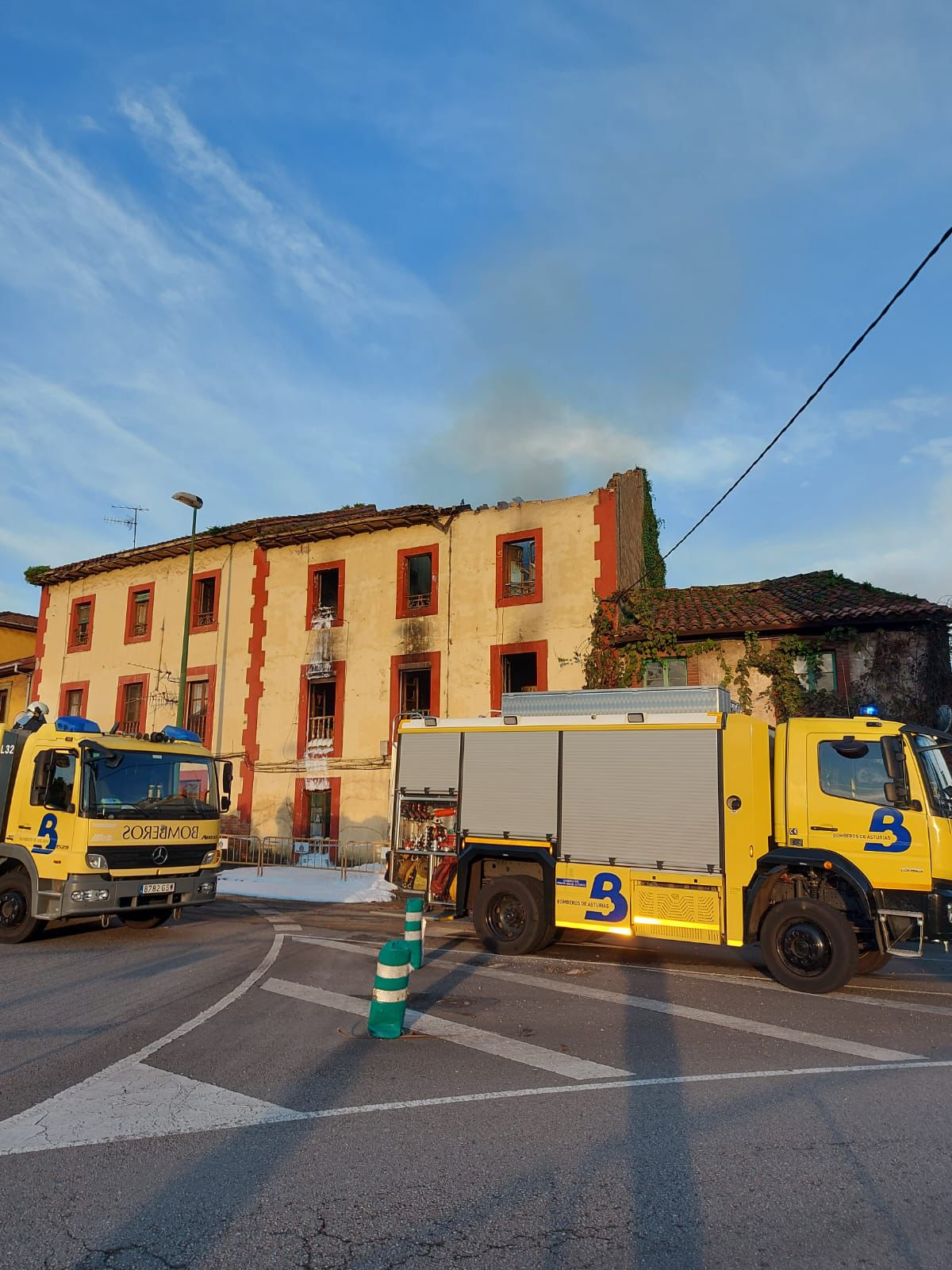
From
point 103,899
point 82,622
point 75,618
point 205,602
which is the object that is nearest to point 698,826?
point 103,899

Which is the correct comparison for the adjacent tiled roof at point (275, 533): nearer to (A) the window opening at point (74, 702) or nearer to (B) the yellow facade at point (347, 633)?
(B) the yellow facade at point (347, 633)

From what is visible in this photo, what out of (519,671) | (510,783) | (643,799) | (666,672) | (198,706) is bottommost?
(643,799)

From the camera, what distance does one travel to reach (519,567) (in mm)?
23891

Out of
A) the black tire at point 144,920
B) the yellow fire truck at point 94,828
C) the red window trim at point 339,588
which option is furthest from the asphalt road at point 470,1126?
the red window trim at point 339,588

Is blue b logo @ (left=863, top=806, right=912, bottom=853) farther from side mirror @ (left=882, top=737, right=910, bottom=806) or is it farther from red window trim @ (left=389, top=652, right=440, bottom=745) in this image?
red window trim @ (left=389, top=652, right=440, bottom=745)

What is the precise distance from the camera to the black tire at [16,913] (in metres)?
11.1

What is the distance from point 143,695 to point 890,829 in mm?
26633

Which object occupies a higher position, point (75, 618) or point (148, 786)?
point (75, 618)

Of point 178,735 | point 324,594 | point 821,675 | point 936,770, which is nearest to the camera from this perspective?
point 936,770

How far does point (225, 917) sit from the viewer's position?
48.1 ft

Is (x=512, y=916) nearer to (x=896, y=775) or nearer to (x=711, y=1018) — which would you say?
(x=711, y=1018)

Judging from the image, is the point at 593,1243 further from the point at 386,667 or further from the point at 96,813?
the point at 386,667

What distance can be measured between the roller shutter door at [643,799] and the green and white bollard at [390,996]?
421 centimetres

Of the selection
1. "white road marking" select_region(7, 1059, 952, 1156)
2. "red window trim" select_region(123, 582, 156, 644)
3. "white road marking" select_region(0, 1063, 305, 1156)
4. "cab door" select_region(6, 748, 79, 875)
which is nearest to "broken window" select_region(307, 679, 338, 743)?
"red window trim" select_region(123, 582, 156, 644)
